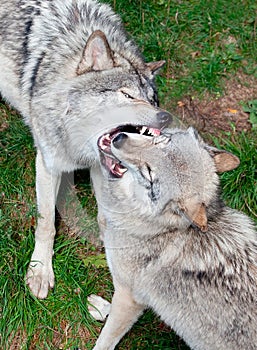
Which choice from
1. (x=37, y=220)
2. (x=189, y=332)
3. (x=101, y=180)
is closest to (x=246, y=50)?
(x=101, y=180)

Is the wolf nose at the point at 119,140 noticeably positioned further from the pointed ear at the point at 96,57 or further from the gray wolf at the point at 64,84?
the pointed ear at the point at 96,57

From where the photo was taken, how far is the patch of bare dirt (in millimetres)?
6012

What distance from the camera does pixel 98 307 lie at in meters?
4.91

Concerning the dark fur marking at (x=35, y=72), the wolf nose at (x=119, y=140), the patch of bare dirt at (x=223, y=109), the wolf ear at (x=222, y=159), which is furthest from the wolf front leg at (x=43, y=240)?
the patch of bare dirt at (x=223, y=109)

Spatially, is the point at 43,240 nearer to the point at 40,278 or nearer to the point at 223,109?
the point at 40,278

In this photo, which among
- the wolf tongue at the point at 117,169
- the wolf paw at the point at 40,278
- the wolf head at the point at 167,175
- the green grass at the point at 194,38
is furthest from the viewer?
the green grass at the point at 194,38

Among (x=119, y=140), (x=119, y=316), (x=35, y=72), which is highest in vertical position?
(x=119, y=140)

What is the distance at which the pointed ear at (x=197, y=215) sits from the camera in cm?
353

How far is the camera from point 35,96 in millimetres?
4469

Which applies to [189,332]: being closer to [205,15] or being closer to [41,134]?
[41,134]

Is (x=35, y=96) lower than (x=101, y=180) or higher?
higher

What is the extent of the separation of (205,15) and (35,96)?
301 cm

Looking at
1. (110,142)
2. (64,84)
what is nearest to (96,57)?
(64,84)

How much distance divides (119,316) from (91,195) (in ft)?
5.13
